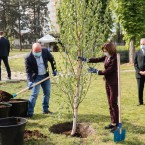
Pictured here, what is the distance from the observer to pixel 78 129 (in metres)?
6.70

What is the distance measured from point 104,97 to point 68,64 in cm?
453

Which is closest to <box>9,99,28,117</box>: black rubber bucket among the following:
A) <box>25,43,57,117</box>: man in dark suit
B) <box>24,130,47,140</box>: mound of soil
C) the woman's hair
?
<box>25,43,57,117</box>: man in dark suit

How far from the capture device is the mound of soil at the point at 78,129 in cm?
645

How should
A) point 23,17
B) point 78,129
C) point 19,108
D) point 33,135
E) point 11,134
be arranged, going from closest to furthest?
point 11,134, point 33,135, point 78,129, point 19,108, point 23,17

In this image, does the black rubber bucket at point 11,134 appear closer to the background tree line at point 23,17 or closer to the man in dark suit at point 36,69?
the man in dark suit at point 36,69

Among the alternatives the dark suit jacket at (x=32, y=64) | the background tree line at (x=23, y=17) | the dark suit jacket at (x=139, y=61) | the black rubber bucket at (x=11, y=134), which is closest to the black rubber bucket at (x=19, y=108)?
the dark suit jacket at (x=32, y=64)

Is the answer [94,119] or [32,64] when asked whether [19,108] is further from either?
[94,119]

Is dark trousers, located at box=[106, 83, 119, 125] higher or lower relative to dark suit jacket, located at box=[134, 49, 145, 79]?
lower

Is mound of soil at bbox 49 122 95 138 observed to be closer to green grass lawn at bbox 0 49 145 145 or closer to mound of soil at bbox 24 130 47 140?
green grass lawn at bbox 0 49 145 145

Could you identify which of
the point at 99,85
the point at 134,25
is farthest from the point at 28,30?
the point at 99,85

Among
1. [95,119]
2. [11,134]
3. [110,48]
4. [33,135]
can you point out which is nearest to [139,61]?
[95,119]

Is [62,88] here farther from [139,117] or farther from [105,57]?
[139,117]

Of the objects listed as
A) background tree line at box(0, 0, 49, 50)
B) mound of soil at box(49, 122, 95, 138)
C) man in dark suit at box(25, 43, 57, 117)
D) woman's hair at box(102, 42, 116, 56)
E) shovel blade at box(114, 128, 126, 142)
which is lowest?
mound of soil at box(49, 122, 95, 138)

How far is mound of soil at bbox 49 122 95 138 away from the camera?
6.45 metres
